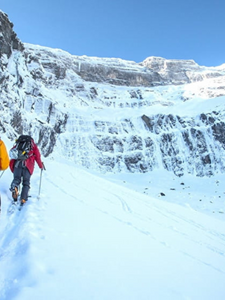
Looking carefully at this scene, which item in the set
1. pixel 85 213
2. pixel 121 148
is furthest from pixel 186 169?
pixel 85 213

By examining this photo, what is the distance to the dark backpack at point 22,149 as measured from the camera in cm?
488

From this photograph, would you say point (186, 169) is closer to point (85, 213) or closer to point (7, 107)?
point (7, 107)

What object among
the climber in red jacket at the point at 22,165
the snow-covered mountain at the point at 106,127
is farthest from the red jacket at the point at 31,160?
the snow-covered mountain at the point at 106,127

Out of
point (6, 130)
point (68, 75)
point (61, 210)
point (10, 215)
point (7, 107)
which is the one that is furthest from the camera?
point (68, 75)

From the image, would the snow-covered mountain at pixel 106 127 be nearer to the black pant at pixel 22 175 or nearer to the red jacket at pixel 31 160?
the red jacket at pixel 31 160

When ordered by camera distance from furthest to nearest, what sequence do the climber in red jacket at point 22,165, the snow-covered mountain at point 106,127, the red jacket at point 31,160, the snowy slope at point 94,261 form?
the snow-covered mountain at point 106,127 → the red jacket at point 31,160 → the climber in red jacket at point 22,165 → the snowy slope at point 94,261

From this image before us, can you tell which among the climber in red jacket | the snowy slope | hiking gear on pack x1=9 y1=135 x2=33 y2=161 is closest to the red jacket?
the climber in red jacket

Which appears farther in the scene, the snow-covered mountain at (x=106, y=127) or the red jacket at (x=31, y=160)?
the snow-covered mountain at (x=106, y=127)

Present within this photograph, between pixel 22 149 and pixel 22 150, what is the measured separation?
0.08ft

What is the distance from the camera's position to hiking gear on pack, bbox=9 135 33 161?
4.88 metres

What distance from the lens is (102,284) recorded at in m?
2.29

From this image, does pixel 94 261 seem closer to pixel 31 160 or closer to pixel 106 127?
pixel 31 160

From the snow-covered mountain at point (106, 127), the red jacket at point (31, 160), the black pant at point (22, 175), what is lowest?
the black pant at point (22, 175)

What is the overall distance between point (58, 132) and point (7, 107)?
1292cm
